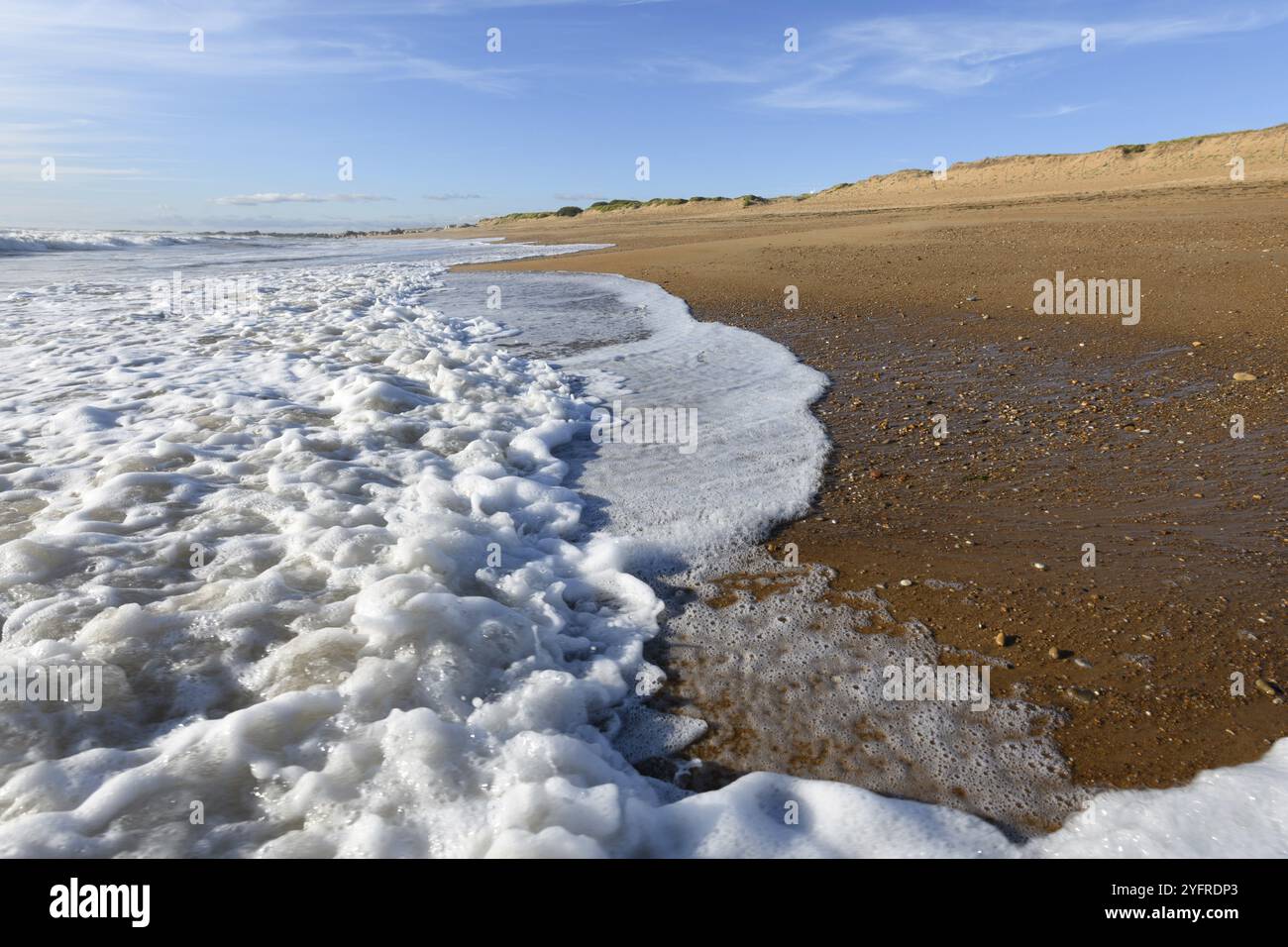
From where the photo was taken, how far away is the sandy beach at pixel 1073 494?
8.99 ft

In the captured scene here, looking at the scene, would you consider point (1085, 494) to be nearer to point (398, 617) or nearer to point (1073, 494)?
point (1073, 494)

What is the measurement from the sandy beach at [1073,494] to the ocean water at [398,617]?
0.23 m

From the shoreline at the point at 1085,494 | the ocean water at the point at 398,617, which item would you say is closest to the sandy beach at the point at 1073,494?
the shoreline at the point at 1085,494

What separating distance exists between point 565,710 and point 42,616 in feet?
8.35

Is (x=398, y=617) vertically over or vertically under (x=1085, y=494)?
under

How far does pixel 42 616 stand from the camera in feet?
10.8

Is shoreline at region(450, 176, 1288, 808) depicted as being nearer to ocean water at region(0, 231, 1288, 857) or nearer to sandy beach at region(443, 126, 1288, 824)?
sandy beach at region(443, 126, 1288, 824)

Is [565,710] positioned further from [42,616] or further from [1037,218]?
[1037,218]

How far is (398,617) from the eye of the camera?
329 cm

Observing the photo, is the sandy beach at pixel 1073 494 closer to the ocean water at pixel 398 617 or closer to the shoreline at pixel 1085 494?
the shoreline at pixel 1085 494

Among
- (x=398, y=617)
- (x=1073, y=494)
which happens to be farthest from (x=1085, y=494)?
(x=398, y=617)

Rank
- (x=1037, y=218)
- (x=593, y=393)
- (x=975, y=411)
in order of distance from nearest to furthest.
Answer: (x=975, y=411) < (x=593, y=393) < (x=1037, y=218)

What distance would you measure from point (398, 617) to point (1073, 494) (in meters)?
3.99
